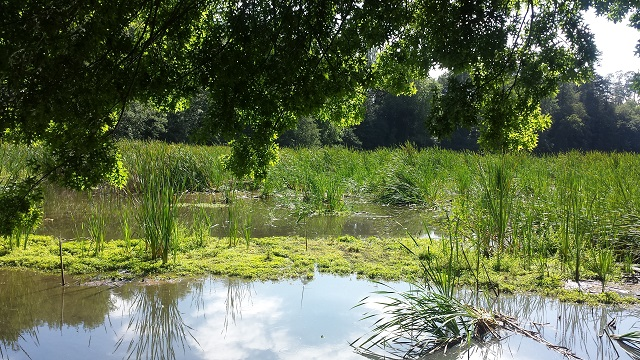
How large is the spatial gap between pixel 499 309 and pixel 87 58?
149 inches

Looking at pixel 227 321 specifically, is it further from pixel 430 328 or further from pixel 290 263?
pixel 430 328

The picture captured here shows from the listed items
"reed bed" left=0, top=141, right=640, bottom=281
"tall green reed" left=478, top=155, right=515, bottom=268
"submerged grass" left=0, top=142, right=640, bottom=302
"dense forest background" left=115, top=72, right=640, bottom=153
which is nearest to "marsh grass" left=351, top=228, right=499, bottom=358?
"submerged grass" left=0, top=142, right=640, bottom=302

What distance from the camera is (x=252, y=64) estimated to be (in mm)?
3898

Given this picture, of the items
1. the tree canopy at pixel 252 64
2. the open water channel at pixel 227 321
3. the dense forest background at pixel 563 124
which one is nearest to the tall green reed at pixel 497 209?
the open water channel at pixel 227 321

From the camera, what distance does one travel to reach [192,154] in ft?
41.6

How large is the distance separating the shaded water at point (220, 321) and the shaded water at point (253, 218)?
6.03 feet

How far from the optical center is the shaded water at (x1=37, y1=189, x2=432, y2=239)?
7648 mm

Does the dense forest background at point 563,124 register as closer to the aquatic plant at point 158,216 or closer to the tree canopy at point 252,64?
the aquatic plant at point 158,216

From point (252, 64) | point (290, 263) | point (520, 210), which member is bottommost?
point (290, 263)

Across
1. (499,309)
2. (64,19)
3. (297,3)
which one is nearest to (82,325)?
(64,19)

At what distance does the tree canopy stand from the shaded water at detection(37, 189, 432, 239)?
2.93 metres

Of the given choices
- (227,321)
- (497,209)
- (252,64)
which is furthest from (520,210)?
(252,64)

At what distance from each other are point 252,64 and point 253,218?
18.4 feet

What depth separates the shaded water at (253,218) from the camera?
25.1 feet
